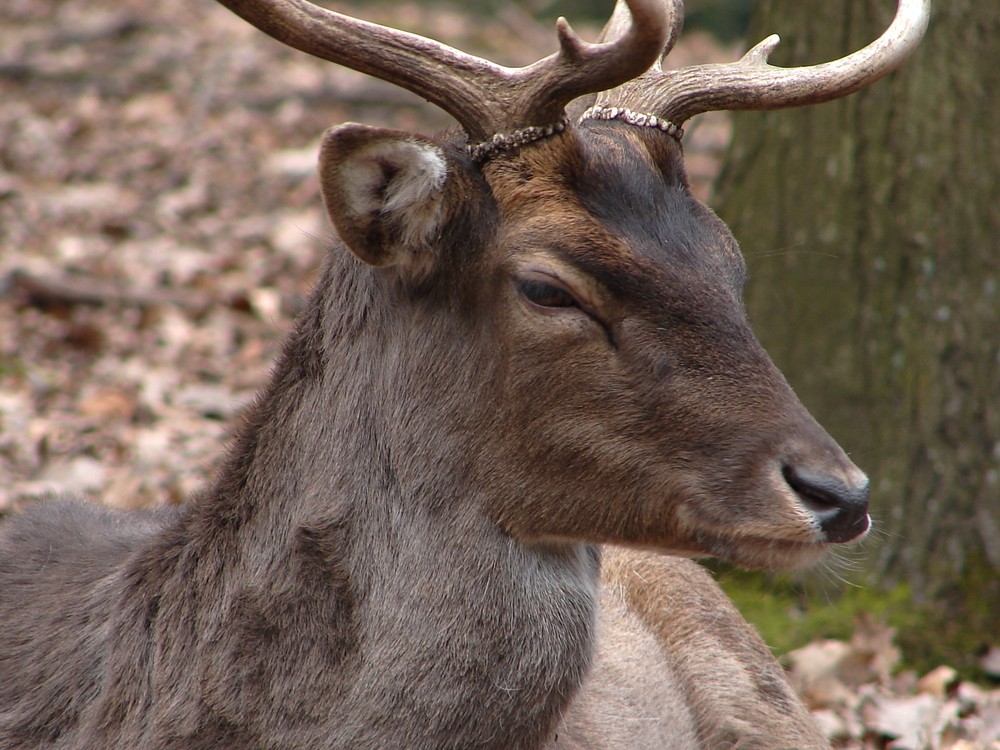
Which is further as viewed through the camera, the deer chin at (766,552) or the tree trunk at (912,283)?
the tree trunk at (912,283)

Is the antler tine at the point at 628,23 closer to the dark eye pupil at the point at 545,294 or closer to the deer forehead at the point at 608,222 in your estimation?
the deer forehead at the point at 608,222

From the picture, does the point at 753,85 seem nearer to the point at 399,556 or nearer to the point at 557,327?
the point at 557,327

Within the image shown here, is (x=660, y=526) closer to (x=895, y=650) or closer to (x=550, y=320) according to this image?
(x=550, y=320)

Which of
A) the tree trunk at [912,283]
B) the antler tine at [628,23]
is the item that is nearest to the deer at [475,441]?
the antler tine at [628,23]

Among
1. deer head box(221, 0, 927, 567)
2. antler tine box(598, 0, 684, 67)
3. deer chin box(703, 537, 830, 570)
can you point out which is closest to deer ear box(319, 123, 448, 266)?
deer head box(221, 0, 927, 567)

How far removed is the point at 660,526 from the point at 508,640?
519 mm

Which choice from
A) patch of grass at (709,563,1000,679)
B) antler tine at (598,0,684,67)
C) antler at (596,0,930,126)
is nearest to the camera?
antler at (596,0,930,126)

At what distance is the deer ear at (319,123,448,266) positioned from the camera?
10.8ft

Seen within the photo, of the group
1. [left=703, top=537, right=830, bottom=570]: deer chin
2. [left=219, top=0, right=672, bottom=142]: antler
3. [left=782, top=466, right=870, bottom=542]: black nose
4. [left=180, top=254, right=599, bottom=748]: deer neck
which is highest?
[left=219, top=0, right=672, bottom=142]: antler

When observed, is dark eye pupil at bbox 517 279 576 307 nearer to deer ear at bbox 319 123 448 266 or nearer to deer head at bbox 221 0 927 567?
deer head at bbox 221 0 927 567

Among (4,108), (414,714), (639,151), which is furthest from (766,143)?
(4,108)

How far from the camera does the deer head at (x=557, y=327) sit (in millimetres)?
3309

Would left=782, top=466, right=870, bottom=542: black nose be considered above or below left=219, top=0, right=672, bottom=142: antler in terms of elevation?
below

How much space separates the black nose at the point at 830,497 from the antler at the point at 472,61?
3.79ft
